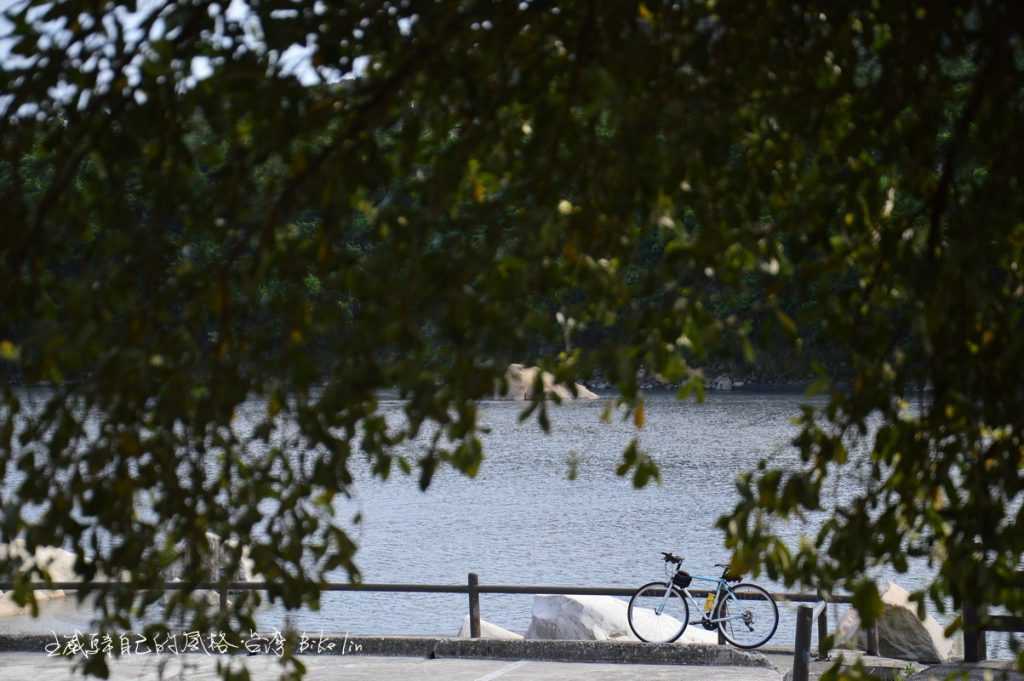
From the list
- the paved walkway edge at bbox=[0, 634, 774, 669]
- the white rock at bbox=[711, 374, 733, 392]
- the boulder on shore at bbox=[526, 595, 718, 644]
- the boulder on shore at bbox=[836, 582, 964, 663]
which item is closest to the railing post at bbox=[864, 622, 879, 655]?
the paved walkway edge at bbox=[0, 634, 774, 669]

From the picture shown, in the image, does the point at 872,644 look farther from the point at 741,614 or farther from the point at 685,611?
the point at 741,614

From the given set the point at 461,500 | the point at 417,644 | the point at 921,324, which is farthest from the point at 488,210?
the point at 461,500

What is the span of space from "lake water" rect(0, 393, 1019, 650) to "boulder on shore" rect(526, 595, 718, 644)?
330 centimetres

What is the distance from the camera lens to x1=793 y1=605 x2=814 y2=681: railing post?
39.6 feet

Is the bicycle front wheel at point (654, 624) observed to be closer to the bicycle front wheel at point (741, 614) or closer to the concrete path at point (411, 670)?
the bicycle front wheel at point (741, 614)

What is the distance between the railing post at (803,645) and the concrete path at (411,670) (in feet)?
8.67

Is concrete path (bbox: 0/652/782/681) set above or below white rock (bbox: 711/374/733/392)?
below

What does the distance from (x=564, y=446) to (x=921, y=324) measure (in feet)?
193

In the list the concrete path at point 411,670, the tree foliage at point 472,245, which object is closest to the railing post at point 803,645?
the concrete path at point 411,670

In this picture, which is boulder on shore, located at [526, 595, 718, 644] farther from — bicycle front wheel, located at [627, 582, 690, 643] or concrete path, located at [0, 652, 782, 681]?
concrete path, located at [0, 652, 782, 681]

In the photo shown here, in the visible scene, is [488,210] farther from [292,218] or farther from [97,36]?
[97,36]

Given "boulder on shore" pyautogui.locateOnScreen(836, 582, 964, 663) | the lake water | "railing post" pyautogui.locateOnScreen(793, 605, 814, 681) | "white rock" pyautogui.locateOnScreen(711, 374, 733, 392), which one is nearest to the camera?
"railing post" pyautogui.locateOnScreen(793, 605, 814, 681)

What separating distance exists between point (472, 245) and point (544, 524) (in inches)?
1572

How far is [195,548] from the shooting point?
4113 mm
